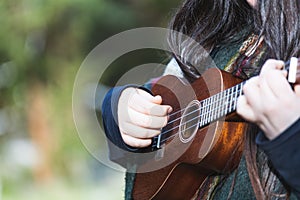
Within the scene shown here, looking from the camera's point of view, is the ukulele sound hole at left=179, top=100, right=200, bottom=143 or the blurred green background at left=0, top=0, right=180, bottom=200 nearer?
the ukulele sound hole at left=179, top=100, right=200, bottom=143

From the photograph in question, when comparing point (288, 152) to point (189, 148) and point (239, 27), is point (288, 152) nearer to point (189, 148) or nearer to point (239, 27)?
point (189, 148)

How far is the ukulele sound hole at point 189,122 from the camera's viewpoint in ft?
3.06

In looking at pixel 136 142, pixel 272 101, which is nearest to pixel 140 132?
pixel 136 142

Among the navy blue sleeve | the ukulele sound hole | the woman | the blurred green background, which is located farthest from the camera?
the blurred green background

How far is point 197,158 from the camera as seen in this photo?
0.90 m

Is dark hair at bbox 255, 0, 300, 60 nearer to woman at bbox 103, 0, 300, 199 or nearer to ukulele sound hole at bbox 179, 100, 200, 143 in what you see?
woman at bbox 103, 0, 300, 199

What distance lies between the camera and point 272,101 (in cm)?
71

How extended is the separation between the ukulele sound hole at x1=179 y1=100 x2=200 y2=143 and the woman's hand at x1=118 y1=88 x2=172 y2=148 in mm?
29

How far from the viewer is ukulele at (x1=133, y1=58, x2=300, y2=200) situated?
86cm

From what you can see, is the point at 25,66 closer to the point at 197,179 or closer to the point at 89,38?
the point at 89,38

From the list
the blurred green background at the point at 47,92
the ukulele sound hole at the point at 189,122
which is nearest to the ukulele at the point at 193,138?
the ukulele sound hole at the point at 189,122

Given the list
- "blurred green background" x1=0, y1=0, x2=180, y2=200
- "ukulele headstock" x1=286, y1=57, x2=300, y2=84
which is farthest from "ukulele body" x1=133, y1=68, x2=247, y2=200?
"blurred green background" x1=0, y1=0, x2=180, y2=200

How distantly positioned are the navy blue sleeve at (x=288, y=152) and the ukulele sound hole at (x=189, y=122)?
Result: 0.21m

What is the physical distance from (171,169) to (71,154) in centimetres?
330
